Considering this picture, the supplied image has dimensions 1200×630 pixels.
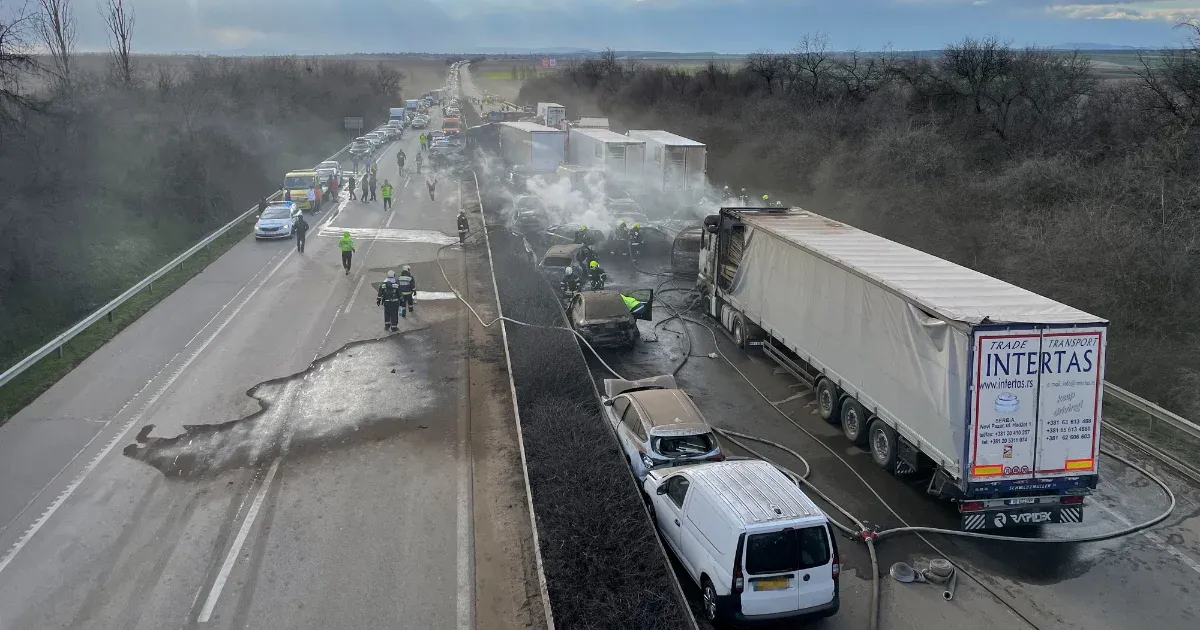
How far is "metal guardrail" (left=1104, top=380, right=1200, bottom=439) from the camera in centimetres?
1291

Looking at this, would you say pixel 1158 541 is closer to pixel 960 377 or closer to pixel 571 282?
pixel 960 377

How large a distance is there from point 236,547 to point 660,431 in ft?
18.1

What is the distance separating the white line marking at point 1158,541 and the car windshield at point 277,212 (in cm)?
2798

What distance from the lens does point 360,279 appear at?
2456 centimetres

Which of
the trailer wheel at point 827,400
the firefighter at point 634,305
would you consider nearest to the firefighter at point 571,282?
the firefighter at point 634,305

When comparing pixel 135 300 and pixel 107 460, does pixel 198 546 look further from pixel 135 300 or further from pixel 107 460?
pixel 135 300

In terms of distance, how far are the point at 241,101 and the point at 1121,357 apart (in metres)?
52.7

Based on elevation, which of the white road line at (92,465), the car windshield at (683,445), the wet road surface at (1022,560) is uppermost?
the car windshield at (683,445)

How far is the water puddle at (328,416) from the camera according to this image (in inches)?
504

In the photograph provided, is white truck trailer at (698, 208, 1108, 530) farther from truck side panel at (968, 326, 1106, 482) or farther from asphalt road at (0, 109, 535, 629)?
asphalt road at (0, 109, 535, 629)

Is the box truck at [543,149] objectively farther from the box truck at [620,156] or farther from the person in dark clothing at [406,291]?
the person in dark clothing at [406,291]

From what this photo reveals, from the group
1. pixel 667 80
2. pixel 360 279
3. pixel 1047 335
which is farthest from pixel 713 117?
pixel 1047 335

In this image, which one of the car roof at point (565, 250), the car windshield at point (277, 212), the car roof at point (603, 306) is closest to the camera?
the car roof at point (603, 306)

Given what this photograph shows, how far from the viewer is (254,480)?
1195cm
